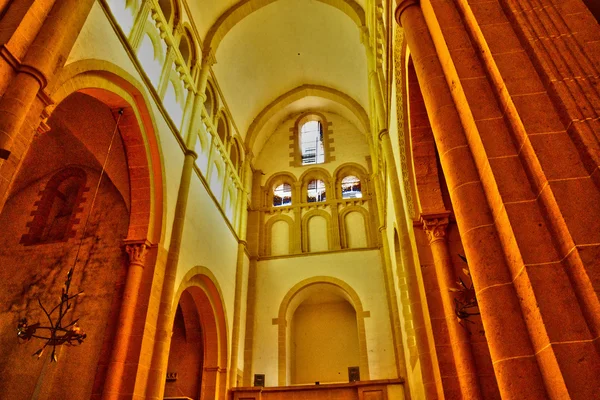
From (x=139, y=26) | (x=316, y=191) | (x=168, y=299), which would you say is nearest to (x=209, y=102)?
(x=139, y=26)

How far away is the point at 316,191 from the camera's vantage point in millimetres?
17656

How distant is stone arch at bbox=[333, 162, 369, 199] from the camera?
17.1 m

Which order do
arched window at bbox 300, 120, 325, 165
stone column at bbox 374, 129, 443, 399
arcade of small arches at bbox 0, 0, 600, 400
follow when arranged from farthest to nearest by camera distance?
arched window at bbox 300, 120, 325, 165
stone column at bbox 374, 129, 443, 399
arcade of small arches at bbox 0, 0, 600, 400

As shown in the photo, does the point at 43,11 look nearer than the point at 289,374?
Yes

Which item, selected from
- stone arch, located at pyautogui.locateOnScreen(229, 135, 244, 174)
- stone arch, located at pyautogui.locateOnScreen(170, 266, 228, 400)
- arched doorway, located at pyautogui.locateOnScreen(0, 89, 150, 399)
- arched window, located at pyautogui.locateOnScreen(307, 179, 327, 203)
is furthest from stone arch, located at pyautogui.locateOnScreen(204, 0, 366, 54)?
stone arch, located at pyautogui.locateOnScreen(170, 266, 228, 400)

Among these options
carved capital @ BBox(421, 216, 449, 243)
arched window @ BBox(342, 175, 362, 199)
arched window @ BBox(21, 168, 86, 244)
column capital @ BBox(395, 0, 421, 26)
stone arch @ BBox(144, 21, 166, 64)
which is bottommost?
carved capital @ BBox(421, 216, 449, 243)

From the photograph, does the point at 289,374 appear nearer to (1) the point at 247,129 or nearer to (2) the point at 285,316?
(2) the point at 285,316

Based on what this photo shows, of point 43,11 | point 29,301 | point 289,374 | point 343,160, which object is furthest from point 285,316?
point 43,11

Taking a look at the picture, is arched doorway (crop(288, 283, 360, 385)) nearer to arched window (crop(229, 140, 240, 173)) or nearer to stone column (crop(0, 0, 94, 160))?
arched window (crop(229, 140, 240, 173))

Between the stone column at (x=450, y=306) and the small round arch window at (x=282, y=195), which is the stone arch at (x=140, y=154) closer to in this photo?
the stone column at (x=450, y=306)

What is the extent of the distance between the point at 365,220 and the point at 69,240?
1015 cm

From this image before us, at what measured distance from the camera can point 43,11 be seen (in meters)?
5.84

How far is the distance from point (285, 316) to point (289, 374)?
6.44 ft

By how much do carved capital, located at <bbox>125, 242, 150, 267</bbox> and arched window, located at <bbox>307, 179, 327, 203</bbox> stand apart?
9.37 meters
